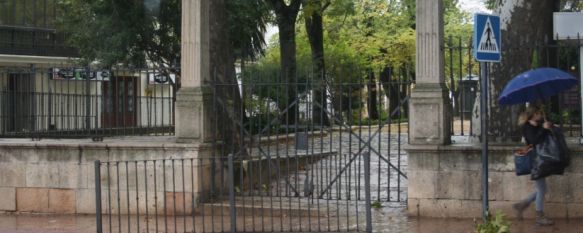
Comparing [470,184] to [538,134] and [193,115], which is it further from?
[193,115]

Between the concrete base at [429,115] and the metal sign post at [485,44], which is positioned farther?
the concrete base at [429,115]

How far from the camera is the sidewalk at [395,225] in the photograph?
34.2ft

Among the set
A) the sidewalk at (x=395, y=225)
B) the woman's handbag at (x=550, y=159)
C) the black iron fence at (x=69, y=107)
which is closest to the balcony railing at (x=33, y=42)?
the black iron fence at (x=69, y=107)

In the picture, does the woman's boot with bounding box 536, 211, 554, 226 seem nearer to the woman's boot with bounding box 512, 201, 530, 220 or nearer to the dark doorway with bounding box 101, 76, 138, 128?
the woman's boot with bounding box 512, 201, 530, 220

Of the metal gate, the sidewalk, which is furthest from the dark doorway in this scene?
the sidewalk

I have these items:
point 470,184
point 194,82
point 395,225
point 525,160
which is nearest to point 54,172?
point 194,82

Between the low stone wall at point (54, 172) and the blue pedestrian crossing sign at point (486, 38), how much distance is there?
18.4 feet

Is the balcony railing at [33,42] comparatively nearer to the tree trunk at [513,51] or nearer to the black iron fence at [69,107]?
the black iron fence at [69,107]

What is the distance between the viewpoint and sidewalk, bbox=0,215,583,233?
10.4 meters

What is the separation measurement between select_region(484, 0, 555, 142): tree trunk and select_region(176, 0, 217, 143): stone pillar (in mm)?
4486

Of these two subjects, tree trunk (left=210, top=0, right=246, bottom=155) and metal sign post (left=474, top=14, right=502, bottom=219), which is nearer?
metal sign post (left=474, top=14, right=502, bottom=219)

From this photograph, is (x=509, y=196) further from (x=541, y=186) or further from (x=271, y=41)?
(x=271, y=41)

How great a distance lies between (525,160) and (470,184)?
3.62 ft

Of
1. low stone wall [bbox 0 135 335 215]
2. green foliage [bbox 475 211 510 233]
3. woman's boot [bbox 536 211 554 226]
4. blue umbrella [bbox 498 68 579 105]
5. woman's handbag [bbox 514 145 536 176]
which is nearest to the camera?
green foliage [bbox 475 211 510 233]
